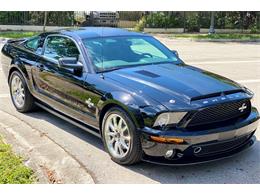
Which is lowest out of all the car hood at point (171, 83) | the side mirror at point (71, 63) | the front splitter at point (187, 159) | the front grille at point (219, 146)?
the front splitter at point (187, 159)

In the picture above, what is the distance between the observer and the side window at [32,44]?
6.45 m

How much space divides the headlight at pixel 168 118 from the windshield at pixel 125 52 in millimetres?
1240

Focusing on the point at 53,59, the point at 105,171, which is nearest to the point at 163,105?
the point at 105,171

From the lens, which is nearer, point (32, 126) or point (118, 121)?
point (118, 121)

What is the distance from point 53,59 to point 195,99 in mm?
2483

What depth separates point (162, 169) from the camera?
438 centimetres

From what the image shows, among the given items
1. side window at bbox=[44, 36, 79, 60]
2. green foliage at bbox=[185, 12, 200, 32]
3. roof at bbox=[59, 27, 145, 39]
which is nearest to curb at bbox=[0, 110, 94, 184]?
side window at bbox=[44, 36, 79, 60]

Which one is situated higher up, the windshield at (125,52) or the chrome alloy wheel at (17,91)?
the windshield at (125,52)

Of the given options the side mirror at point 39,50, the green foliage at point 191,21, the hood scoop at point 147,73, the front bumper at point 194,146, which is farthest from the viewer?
the green foliage at point 191,21

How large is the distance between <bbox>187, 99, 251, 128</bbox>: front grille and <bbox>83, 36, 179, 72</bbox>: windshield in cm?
138

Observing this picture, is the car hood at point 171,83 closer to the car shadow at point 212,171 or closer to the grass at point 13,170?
the car shadow at point 212,171

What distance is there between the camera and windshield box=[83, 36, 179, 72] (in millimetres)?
5125

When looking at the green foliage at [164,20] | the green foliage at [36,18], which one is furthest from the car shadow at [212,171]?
the green foliage at [164,20]
